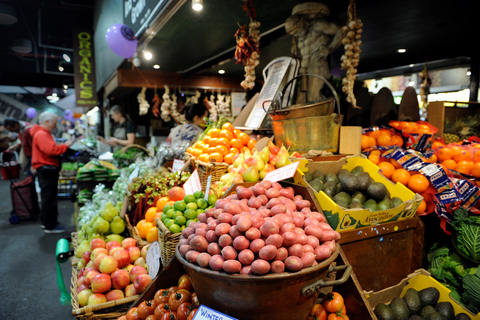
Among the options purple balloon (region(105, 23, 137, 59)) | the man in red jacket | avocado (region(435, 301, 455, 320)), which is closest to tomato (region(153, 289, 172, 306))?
avocado (region(435, 301, 455, 320))

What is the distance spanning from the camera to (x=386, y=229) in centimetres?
174

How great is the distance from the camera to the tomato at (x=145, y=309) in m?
1.53

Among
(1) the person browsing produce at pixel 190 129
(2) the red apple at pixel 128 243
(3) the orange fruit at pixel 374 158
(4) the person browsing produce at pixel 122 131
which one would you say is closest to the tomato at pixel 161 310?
(2) the red apple at pixel 128 243

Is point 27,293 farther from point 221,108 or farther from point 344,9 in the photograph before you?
point 221,108

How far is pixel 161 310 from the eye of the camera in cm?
147

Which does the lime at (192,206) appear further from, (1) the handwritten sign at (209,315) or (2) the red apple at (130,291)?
(1) the handwritten sign at (209,315)

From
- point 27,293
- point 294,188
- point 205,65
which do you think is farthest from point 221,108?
point 294,188

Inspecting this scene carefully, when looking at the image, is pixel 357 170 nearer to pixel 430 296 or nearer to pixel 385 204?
pixel 385 204

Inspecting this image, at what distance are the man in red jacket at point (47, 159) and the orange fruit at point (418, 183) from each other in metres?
5.43

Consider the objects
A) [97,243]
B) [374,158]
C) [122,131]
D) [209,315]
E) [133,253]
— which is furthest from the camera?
[122,131]

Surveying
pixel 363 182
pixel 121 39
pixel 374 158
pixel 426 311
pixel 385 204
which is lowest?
pixel 426 311

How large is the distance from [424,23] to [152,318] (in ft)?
19.0

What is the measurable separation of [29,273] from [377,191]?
174 inches

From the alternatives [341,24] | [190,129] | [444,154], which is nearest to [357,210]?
[444,154]
